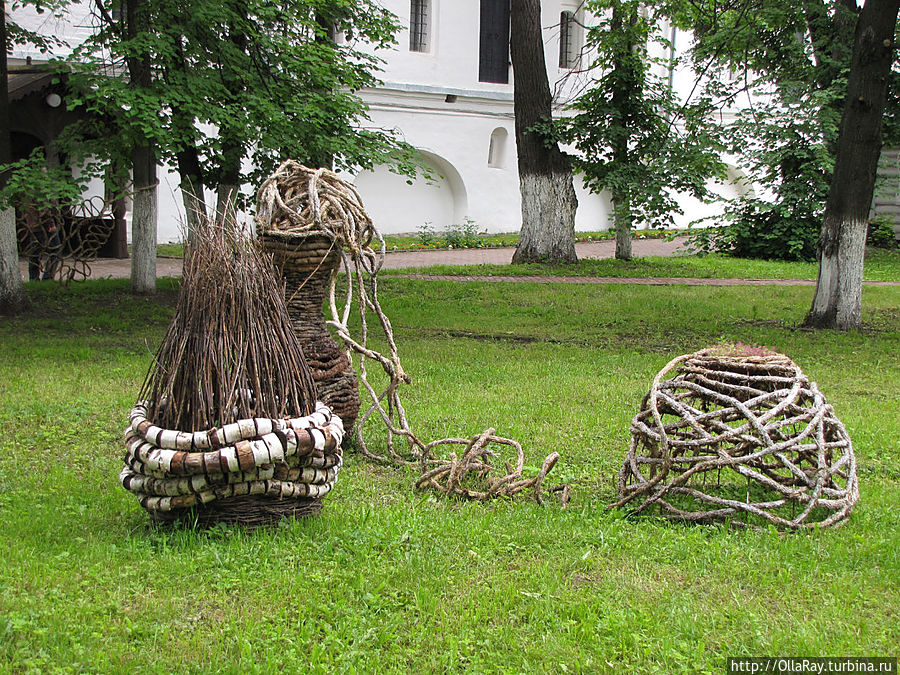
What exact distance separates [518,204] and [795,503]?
2242 cm

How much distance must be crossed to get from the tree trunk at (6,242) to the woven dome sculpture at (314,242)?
6746 mm

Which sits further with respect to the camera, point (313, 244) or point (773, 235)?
point (773, 235)

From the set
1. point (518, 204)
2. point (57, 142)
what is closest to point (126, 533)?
point (57, 142)

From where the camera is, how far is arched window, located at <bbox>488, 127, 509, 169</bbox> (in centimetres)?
2634

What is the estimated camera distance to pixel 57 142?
32.2 ft

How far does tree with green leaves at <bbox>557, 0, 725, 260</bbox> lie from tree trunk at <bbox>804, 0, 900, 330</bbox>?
2042mm

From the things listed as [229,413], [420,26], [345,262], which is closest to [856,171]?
[345,262]

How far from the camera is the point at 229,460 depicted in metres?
3.55

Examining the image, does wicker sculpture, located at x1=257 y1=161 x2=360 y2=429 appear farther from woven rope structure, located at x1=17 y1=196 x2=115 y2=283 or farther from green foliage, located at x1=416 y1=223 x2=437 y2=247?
green foliage, located at x1=416 y1=223 x2=437 y2=247

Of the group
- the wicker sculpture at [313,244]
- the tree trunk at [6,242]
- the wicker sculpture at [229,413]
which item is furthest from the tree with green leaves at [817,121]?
the tree trunk at [6,242]

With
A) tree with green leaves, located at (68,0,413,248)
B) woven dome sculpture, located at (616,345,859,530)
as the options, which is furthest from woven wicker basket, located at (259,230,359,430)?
tree with green leaves, located at (68,0,413,248)

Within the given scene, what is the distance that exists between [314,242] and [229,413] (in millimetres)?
1630

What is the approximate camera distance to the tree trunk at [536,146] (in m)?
17.0

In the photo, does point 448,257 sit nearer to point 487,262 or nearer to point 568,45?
point 487,262
